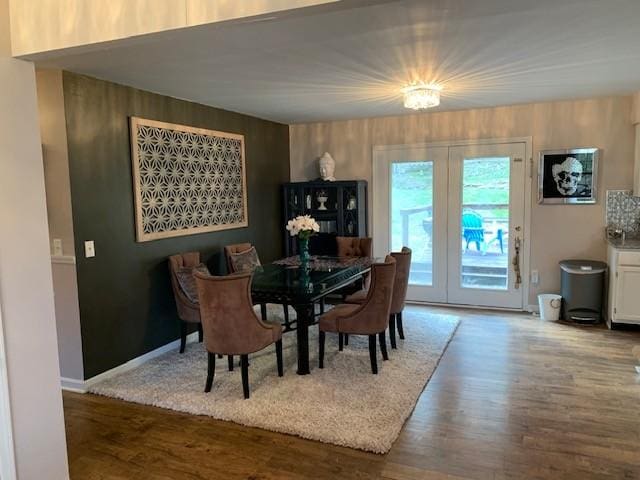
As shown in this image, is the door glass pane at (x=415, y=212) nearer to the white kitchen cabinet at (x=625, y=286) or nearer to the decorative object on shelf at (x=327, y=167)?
the decorative object on shelf at (x=327, y=167)

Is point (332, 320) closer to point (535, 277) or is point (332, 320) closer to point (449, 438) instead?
point (449, 438)

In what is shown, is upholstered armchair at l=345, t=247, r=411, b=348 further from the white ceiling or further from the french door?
the french door

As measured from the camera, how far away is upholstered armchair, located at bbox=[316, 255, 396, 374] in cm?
365

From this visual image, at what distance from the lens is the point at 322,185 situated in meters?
6.24

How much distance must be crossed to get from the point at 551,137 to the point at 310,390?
3.99 metres

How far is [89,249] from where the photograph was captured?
3.70 meters

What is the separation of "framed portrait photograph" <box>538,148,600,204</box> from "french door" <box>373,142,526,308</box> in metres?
0.23

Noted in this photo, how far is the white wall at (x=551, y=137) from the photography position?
512cm

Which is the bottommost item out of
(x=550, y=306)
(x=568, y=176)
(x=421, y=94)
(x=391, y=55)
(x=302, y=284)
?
(x=550, y=306)

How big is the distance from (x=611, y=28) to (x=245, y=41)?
2.17m

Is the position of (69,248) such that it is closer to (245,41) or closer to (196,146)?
(196,146)

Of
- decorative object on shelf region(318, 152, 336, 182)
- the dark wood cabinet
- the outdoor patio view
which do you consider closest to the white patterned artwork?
the dark wood cabinet

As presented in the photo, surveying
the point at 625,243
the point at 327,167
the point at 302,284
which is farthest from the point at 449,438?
the point at 327,167

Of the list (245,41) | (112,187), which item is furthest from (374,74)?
(112,187)
